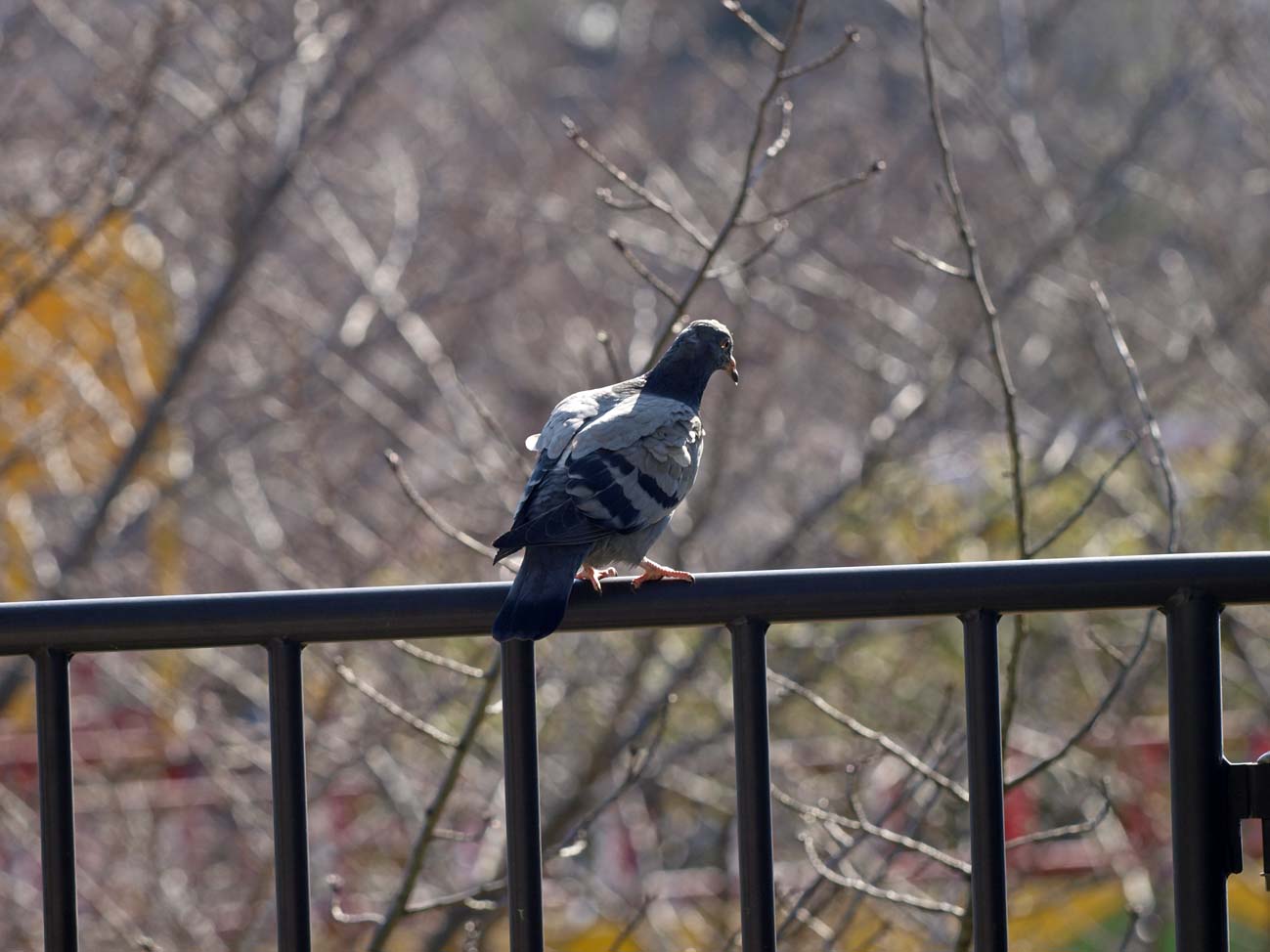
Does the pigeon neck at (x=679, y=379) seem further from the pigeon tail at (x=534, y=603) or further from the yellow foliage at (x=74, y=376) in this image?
the yellow foliage at (x=74, y=376)

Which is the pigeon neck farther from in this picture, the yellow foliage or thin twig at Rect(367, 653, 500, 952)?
the yellow foliage

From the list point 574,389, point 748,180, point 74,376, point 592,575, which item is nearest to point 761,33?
point 748,180

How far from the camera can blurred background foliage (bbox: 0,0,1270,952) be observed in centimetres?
687

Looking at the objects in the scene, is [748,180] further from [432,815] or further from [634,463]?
[432,815]

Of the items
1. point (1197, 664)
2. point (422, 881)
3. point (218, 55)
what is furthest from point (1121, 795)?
point (1197, 664)

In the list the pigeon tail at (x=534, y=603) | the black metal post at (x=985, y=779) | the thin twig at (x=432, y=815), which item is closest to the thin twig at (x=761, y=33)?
the thin twig at (x=432, y=815)

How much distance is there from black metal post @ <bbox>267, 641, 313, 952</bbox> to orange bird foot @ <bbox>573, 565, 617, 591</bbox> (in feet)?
1.76

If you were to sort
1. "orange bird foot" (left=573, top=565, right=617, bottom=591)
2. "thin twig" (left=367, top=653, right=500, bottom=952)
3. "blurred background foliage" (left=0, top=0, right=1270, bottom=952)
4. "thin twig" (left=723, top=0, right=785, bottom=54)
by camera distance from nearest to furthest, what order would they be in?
"orange bird foot" (left=573, top=565, right=617, bottom=591)
"thin twig" (left=367, top=653, right=500, bottom=952)
"thin twig" (left=723, top=0, right=785, bottom=54)
"blurred background foliage" (left=0, top=0, right=1270, bottom=952)

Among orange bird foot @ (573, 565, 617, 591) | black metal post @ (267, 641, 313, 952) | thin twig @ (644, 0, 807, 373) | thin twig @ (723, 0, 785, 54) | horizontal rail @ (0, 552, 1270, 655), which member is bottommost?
black metal post @ (267, 641, 313, 952)

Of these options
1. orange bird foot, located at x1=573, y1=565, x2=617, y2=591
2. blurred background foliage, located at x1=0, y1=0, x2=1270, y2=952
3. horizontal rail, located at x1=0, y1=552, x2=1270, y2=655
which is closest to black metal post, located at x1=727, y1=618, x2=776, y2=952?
horizontal rail, located at x1=0, y1=552, x2=1270, y2=655

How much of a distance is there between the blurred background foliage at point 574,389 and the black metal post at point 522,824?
380cm

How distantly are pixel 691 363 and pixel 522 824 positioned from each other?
6.21 feet

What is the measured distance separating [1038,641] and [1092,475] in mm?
986

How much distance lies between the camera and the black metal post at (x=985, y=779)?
6.77ft
